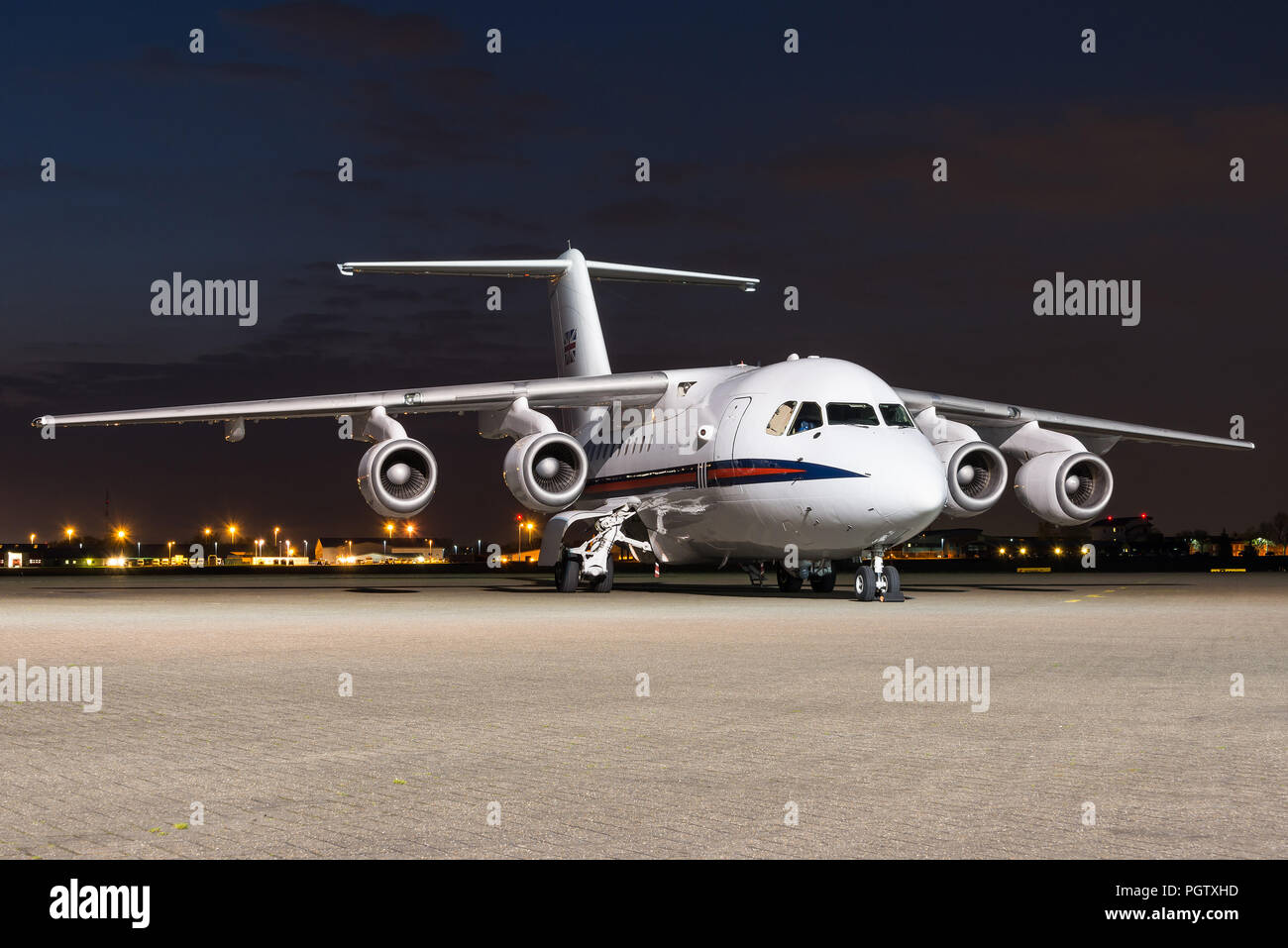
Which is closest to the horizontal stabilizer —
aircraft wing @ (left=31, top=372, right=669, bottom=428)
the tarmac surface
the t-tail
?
the t-tail

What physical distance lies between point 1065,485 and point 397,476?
A: 1397 centimetres

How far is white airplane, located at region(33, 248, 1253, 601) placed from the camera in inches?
902

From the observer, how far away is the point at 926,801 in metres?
6.25

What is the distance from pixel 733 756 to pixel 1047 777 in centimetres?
172

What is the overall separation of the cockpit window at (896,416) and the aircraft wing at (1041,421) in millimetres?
4958

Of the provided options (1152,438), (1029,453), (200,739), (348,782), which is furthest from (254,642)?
(1152,438)

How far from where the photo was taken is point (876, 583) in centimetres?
2436

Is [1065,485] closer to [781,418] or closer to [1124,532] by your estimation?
[781,418]

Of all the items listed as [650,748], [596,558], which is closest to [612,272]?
[596,558]

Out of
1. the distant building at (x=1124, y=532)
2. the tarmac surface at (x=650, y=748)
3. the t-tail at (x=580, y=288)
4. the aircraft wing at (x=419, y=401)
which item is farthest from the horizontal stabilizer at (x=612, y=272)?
the distant building at (x=1124, y=532)

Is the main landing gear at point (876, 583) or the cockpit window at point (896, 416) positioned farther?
the main landing gear at point (876, 583)

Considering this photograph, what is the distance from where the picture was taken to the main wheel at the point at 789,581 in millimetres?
29203

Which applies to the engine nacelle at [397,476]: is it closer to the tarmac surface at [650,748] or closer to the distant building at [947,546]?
the tarmac surface at [650,748]
